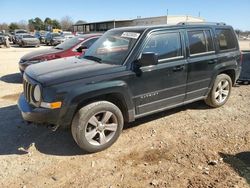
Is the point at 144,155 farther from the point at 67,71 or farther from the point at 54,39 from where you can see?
the point at 54,39

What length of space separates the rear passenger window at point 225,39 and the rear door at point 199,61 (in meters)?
0.28

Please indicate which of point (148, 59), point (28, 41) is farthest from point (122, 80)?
point (28, 41)

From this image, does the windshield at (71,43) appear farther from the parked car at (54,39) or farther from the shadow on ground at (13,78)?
the parked car at (54,39)

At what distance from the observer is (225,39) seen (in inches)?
233

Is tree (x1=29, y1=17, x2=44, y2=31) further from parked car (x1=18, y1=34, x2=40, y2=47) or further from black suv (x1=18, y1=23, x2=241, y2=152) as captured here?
black suv (x1=18, y1=23, x2=241, y2=152)

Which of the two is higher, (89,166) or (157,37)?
(157,37)

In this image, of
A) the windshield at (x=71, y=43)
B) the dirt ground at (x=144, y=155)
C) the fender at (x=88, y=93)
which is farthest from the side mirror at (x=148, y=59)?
the windshield at (x=71, y=43)

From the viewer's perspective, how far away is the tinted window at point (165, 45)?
4.62 meters

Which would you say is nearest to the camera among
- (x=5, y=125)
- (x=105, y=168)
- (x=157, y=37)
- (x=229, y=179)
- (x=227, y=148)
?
(x=229, y=179)

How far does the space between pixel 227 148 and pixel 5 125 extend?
4.06 meters

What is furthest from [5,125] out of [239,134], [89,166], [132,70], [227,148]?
[239,134]

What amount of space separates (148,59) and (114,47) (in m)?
0.87

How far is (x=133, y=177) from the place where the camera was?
137 inches

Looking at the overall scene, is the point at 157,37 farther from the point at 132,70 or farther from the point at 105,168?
the point at 105,168
